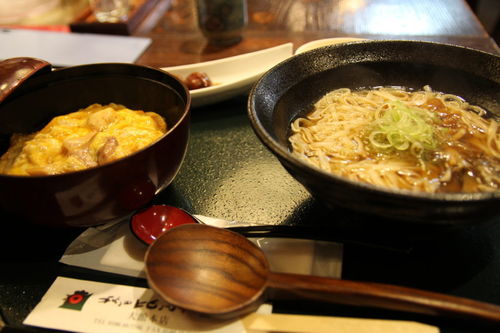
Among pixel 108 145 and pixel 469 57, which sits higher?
pixel 469 57

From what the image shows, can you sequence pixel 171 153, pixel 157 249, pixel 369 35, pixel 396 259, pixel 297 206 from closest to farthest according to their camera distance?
pixel 157 249, pixel 396 259, pixel 171 153, pixel 297 206, pixel 369 35

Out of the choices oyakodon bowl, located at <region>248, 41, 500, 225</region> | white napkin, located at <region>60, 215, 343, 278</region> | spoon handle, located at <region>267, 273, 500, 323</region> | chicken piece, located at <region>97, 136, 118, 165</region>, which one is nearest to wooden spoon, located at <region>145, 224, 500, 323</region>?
spoon handle, located at <region>267, 273, 500, 323</region>

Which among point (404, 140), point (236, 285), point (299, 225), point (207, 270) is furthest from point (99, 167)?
point (404, 140)

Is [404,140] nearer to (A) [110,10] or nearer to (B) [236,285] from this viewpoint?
(B) [236,285]

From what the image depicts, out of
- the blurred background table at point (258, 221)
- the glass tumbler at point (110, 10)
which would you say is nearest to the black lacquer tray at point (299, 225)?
the blurred background table at point (258, 221)

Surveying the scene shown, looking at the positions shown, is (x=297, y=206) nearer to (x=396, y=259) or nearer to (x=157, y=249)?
(x=396, y=259)

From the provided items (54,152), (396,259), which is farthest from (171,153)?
(396,259)

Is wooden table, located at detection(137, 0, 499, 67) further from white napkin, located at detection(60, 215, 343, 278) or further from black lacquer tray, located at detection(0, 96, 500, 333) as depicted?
white napkin, located at detection(60, 215, 343, 278)
